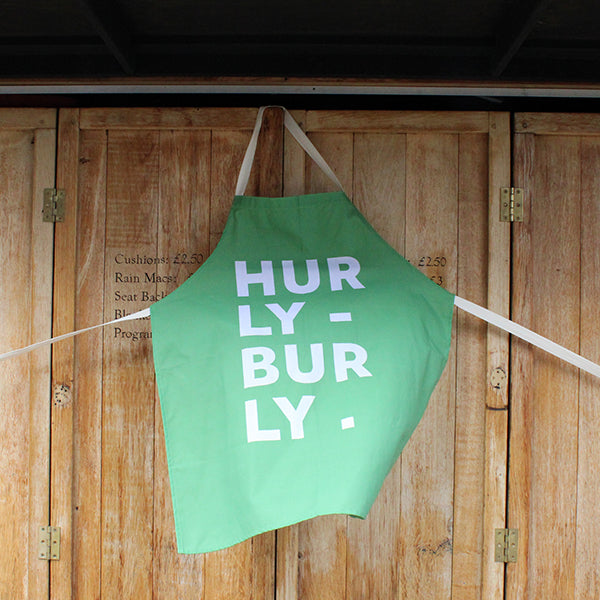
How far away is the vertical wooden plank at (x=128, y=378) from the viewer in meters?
1.80

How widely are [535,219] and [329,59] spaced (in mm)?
1045

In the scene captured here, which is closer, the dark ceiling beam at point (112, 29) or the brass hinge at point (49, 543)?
the dark ceiling beam at point (112, 29)

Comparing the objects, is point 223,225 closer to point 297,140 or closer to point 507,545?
point 297,140

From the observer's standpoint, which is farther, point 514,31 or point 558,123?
point 558,123

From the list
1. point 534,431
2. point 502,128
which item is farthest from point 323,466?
point 502,128

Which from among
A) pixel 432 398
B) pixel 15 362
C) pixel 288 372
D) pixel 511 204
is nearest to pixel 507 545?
pixel 432 398

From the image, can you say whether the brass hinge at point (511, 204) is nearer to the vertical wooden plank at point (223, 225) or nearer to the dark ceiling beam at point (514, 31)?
the dark ceiling beam at point (514, 31)

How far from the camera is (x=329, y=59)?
5.79 feet

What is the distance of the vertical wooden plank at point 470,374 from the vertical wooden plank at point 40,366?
1.65m

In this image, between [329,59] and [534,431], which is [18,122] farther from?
[534,431]

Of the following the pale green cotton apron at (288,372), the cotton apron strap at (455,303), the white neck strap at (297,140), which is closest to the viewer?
the pale green cotton apron at (288,372)

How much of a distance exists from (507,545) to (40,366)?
1.99 metres

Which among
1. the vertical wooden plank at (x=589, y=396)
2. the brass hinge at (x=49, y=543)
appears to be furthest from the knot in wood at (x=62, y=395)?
the vertical wooden plank at (x=589, y=396)

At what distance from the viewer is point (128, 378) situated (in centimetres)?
182
